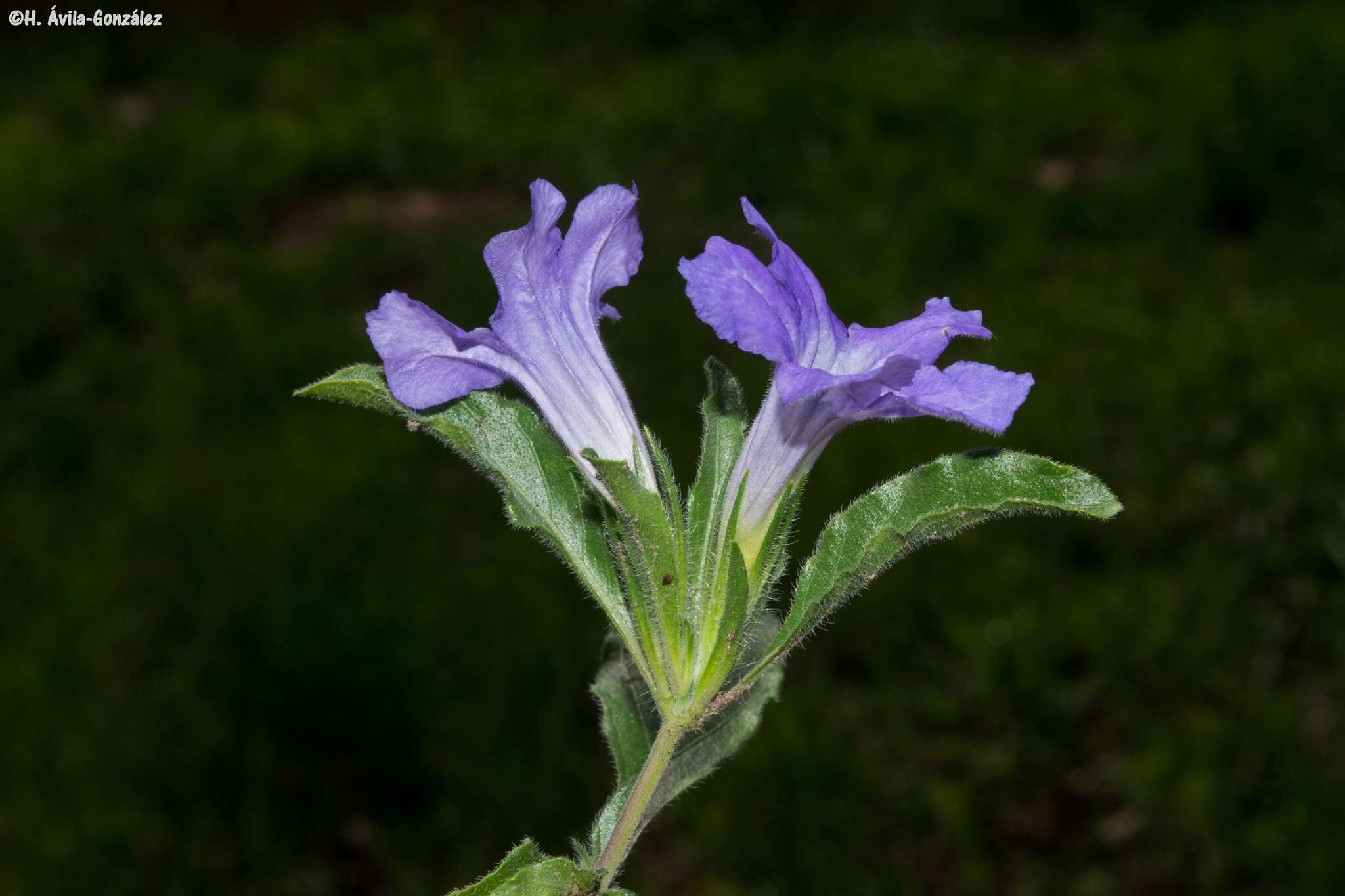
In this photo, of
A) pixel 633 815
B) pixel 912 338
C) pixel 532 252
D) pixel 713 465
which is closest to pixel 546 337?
pixel 532 252

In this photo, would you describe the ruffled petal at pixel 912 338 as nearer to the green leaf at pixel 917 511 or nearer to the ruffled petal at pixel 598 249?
the green leaf at pixel 917 511

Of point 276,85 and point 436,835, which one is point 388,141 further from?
point 436,835

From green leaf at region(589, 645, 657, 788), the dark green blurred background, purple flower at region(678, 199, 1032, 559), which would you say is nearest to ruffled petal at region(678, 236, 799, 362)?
purple flower at region(678, 199, 1032, 559)

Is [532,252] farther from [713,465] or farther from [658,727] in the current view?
[658,727]

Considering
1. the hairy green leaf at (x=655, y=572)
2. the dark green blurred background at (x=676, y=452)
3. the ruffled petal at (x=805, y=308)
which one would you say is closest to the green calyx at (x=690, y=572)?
the hairy green leaf at (x=655, y=572)

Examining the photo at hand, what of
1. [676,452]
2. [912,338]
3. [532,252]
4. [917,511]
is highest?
[532,252]

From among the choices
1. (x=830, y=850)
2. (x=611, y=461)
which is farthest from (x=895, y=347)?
(x=830, y=850)
